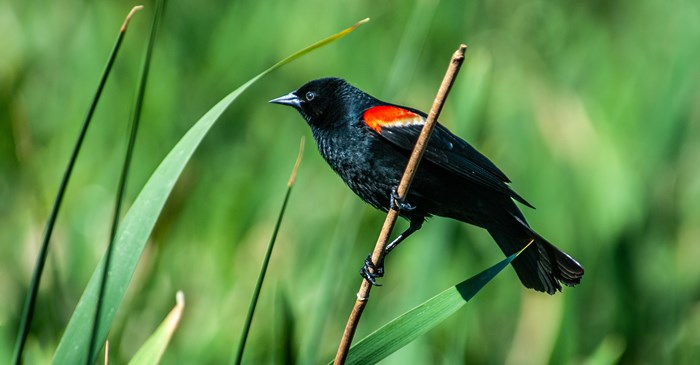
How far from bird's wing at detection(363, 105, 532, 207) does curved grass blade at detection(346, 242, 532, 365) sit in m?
0.17

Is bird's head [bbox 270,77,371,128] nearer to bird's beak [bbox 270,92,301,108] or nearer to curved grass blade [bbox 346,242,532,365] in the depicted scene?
bird's beak [bbox 270,92,301,108]

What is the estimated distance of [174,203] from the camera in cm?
239

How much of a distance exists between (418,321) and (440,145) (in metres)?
0.36

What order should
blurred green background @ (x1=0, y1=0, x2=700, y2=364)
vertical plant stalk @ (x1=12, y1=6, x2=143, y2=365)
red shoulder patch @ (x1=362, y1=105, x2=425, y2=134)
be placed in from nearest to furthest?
Answer: vertical plant stalk @ (x1=12, y1=6, x2=143, y2=365) → red shoulder patch @ (x1=362, y1=105, x2=425, y2=134) → blurred green background @ (x1=0, y1=0, x2=700, y2=364)

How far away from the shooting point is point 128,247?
99cm

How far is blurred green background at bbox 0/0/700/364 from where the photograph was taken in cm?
220

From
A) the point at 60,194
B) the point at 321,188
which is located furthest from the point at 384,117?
the point at 321,188

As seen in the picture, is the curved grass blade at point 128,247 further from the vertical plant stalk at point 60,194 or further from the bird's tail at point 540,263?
the bird's tail at point 540,263

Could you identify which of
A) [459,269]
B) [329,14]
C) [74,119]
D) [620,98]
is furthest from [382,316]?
[329,14]

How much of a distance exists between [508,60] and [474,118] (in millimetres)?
1960

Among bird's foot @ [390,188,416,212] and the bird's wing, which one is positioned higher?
the bird's wing

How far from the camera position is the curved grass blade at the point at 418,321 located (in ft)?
3.16

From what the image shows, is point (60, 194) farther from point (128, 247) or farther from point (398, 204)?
point (398, 204)

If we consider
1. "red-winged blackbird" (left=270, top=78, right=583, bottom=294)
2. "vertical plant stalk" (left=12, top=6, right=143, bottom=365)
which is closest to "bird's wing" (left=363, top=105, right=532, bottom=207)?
"red-winged blackbird" (left=270, top=78, right=583, bottom=294)
